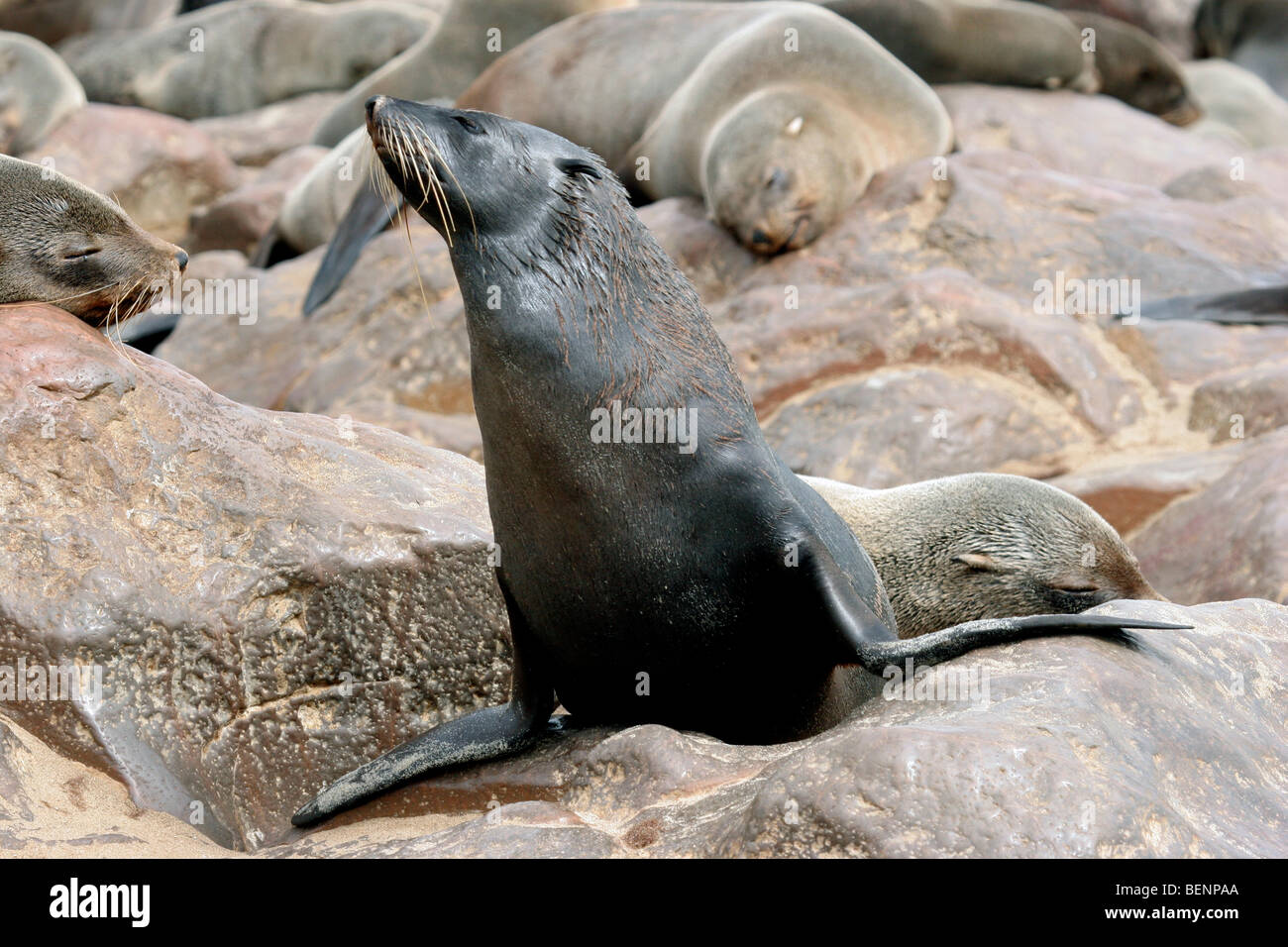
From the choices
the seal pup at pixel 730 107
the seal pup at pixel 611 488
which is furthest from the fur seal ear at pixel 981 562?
the seal pup at pixel 730 107

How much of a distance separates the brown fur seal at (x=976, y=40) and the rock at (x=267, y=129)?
243 inches

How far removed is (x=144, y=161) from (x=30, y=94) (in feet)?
5.62

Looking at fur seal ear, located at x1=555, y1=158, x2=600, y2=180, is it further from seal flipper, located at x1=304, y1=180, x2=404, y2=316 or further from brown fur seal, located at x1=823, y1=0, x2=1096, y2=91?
brown fur seal, located at x1=823, y1=0, x2=1096, y2=91

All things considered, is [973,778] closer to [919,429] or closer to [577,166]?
[577,166]

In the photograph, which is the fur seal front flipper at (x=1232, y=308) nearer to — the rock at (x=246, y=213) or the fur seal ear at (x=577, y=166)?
the fur seal ear at (x=577, y=166)

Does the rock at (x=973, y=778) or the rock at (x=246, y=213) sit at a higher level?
the rock at (x=246, y=213)

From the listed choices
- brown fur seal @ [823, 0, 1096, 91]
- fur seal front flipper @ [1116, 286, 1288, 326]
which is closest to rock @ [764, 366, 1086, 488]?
fur seal front flipper @ [1116, 286, 1288, 326]

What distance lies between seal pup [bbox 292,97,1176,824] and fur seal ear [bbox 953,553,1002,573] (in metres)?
1.65

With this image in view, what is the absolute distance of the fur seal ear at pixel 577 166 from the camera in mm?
3391

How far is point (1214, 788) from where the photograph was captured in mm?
2758

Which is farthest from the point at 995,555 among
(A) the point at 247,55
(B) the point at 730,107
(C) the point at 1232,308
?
(A) the point at 247,55

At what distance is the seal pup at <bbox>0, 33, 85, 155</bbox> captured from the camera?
13.6 m

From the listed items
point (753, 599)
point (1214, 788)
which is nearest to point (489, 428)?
point (753, 599)

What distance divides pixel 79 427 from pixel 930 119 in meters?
7.05
